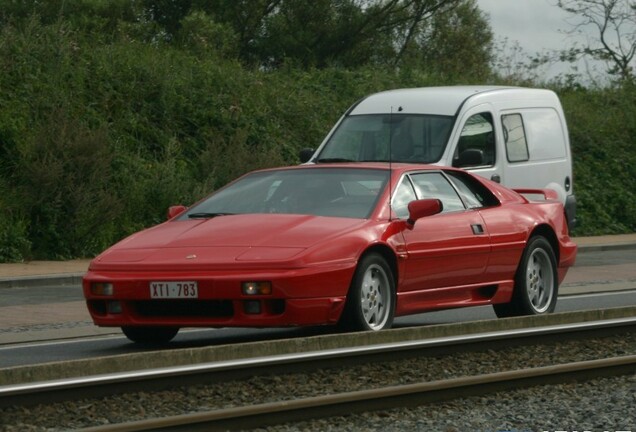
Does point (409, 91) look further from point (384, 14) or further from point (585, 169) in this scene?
point (384, 14)

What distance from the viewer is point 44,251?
883 inches

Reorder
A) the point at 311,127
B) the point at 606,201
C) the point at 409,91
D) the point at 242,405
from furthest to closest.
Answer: the point at 606,201, the point at 311,127, the point at 409,91, the point at 242,405

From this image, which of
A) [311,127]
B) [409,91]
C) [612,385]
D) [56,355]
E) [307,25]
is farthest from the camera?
[307,25]

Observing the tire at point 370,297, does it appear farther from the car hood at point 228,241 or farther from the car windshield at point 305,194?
the car windshield at point 305,194

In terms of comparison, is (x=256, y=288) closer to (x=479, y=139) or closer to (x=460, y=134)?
(x=460, y=134)

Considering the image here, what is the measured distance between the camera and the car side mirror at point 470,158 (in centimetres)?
1767

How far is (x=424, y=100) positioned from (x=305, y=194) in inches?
283

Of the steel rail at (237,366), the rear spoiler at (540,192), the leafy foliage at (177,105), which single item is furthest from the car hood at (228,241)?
the leafy foliage at (177,105)

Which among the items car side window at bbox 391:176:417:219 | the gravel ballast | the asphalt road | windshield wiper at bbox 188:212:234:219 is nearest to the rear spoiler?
the asphalt road

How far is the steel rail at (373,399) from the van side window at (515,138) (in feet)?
29.9

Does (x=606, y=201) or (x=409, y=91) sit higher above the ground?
(x=409, y=91)

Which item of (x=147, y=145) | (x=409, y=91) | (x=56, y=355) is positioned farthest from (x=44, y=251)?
(x=56, y=355)

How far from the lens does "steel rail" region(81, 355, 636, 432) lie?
7312mm

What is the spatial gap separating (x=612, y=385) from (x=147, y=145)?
17626mm
